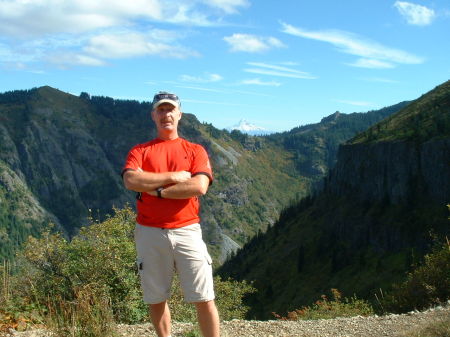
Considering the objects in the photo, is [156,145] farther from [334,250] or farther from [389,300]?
[334,250]

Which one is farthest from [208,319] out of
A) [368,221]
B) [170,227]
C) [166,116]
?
[368,221]

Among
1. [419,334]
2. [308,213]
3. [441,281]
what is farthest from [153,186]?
[308,213]

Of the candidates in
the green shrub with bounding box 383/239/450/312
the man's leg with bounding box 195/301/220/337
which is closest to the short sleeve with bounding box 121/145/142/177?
the man's leg with bounding box 195/301/220/337

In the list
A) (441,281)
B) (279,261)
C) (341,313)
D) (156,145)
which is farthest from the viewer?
(279,261)

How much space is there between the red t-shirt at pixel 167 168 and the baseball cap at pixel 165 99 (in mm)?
610

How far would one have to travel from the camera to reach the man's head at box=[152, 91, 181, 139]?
7.84 meters

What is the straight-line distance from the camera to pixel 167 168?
769 cm

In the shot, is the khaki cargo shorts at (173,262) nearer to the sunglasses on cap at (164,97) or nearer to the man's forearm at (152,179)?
the man's forearm at (152,179)

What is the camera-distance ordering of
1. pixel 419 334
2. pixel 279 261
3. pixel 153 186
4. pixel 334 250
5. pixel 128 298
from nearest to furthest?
pixel 153 186 < pixel 419 334 < pixel 128 298 < pixel 334 250 < pixel 279 261

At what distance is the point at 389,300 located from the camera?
17703mm

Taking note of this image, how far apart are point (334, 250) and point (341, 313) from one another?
105076 millimetres

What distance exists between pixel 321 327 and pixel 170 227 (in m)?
6.40

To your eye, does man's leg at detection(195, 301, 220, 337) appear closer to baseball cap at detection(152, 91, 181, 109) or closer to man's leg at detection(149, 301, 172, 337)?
man's leg at detection(149, 301, 172, 337)

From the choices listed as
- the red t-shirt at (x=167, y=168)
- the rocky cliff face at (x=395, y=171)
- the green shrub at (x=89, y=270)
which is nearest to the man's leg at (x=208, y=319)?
the red t-shirt at (x=167, y=168)
